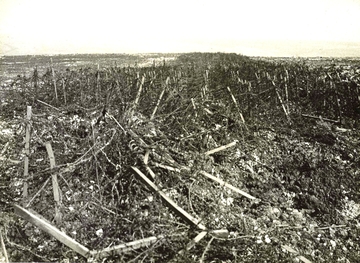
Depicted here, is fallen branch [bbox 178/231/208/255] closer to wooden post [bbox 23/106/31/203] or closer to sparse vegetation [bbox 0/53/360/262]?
sparse vegetation [bbox 0/53/360/262]

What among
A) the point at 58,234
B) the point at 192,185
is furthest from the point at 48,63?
the point at 58,234

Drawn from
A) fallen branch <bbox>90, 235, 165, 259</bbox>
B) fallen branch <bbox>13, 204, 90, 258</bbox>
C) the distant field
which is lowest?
fallen branch <bbox>90, 235, 165, 259</bbox>

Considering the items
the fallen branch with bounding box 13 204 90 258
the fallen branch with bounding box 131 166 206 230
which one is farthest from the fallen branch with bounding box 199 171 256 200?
the fallen branch with bounding box 13 204 90 258

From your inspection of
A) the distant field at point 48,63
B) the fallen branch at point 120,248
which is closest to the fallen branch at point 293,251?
the fallen branch at point 120,248

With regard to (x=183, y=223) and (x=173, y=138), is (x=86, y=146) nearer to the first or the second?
(x=173, y=138)

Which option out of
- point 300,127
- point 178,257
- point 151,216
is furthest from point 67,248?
point 300,127

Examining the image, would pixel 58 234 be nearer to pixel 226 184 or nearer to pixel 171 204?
pixel 171 204

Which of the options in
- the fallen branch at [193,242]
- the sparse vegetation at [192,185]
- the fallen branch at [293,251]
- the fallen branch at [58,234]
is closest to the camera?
the fallen branch at [58,234]

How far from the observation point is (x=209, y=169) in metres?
6.32

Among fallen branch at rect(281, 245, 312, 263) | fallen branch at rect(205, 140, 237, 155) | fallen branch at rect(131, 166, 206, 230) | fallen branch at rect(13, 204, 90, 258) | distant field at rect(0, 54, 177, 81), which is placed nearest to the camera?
fallen branch at rect(13, 204, 90, 258)

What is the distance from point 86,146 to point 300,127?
5.39m

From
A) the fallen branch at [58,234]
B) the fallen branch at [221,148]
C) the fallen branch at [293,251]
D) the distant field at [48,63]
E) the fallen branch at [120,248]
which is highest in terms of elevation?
the distant field at [48,63]

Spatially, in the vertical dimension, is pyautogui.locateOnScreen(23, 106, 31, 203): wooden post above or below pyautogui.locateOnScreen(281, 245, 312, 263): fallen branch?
above

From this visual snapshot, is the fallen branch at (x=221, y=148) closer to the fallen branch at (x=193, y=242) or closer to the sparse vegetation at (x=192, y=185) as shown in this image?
the sparse vegetation at (x=192, y=185)
